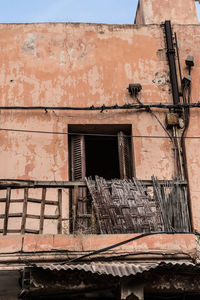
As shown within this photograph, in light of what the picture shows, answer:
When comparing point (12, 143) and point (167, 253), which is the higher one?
point (12, 143)

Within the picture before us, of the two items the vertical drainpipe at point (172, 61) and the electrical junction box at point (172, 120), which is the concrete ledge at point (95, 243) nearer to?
the electrical junction box at point (172, 120)

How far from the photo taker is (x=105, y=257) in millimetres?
9234

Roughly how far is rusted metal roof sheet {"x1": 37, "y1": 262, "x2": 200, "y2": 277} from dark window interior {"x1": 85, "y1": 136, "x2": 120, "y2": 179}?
419 centimetres

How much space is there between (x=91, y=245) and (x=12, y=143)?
318 cm

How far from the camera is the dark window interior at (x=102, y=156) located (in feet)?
42.1

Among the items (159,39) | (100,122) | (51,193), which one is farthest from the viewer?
(159,39)

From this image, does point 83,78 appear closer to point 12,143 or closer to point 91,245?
point 12,143

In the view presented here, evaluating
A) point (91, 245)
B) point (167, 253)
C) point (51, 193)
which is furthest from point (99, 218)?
point (51, 193)

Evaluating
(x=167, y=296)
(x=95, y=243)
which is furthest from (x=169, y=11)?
(x=167, y=296)

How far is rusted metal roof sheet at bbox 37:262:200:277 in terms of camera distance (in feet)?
27.5

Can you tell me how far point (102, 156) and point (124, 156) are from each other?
378 centimetres

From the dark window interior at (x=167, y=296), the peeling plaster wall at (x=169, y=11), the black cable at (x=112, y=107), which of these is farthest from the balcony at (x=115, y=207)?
the peeling plaster wall at (x=169, y=11)

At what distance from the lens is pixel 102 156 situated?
15.7 meters

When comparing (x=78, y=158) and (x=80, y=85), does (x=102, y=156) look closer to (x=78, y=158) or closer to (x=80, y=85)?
(x=80, y=85)
